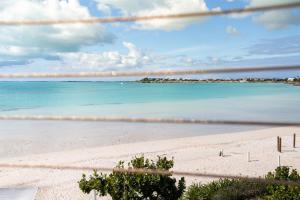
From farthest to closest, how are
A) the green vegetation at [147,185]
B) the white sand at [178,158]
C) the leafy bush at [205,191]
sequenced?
the white sand at [178,158]
the leafy bush at [205,191]
the green vegetation at [147,185]

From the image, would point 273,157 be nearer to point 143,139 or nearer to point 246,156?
point 246,156

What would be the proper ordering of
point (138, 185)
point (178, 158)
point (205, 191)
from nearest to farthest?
point (138, 185), point (205, 191), point (178, 158)

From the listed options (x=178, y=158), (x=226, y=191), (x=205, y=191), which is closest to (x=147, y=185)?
(x=205, y=191)

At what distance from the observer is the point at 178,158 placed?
2391cm

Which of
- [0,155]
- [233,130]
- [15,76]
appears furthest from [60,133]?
[15,76]

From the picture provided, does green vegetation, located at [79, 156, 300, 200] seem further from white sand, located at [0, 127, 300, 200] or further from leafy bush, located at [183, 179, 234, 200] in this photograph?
white sand, located at [0, 127, 300, 200]

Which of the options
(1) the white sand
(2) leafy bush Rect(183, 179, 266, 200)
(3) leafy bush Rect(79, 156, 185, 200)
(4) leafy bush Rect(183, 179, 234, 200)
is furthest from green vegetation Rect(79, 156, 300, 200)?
(1) the white sand

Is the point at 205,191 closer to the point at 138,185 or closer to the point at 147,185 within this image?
the point at 147,185

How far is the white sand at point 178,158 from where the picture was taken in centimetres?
1914

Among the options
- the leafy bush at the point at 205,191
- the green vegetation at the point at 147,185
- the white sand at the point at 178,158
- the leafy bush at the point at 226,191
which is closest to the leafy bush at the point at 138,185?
the green vegetation at the point at 147,185

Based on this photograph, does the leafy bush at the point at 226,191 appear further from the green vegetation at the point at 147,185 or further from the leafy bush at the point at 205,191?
the green vegetation at the point at 147,185

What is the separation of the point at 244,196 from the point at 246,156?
11501 mm

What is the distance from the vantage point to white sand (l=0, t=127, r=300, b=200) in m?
19.1

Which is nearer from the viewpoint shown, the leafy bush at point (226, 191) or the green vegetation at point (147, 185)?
the green vegetation at point (147, 185)
